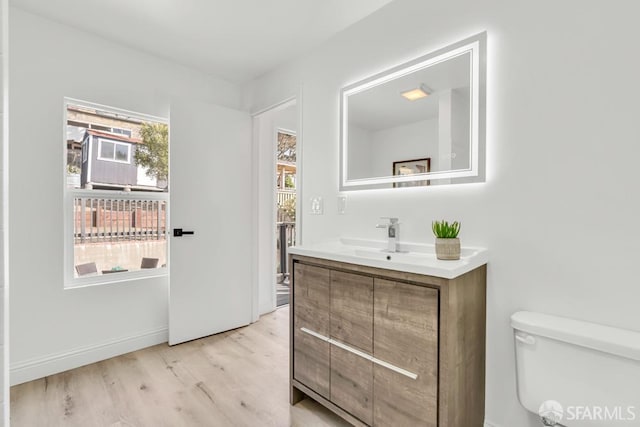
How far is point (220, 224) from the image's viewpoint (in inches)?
113

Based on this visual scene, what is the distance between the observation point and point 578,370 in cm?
112

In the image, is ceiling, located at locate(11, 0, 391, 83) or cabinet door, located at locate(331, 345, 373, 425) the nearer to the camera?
cabinet door, located at locate(331, 345, 373, 425)

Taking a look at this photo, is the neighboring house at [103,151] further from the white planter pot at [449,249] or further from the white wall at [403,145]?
the white planter pot at [449,249]

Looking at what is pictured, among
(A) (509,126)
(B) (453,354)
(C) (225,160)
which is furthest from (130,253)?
(A) (509,126)

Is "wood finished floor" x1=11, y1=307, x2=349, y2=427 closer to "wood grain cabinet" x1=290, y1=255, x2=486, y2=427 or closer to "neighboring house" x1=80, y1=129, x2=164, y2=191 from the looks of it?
"wood grain cabinet" x1=290, y1=255, x2=486, y2=427

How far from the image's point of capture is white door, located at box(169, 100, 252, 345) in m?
2.59

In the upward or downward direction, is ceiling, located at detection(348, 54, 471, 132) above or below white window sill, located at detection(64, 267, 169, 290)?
above

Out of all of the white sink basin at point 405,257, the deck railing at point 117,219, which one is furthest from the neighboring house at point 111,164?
the white sink basin at point 405,257

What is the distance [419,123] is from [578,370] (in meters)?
1.32

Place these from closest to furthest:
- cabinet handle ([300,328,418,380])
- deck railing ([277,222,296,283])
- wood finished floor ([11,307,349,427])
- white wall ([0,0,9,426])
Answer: white wall ([0,0,9,426])
cabinet handle ([300,328,418,380])
wood finished floor ([11,307,349,427])
deck railing ([277,222,296,283])

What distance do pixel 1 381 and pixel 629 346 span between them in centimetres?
190

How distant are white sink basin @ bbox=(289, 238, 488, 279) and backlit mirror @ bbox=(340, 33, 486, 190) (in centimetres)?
37

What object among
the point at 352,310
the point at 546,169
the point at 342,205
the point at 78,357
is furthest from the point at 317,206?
the point at 78,357
